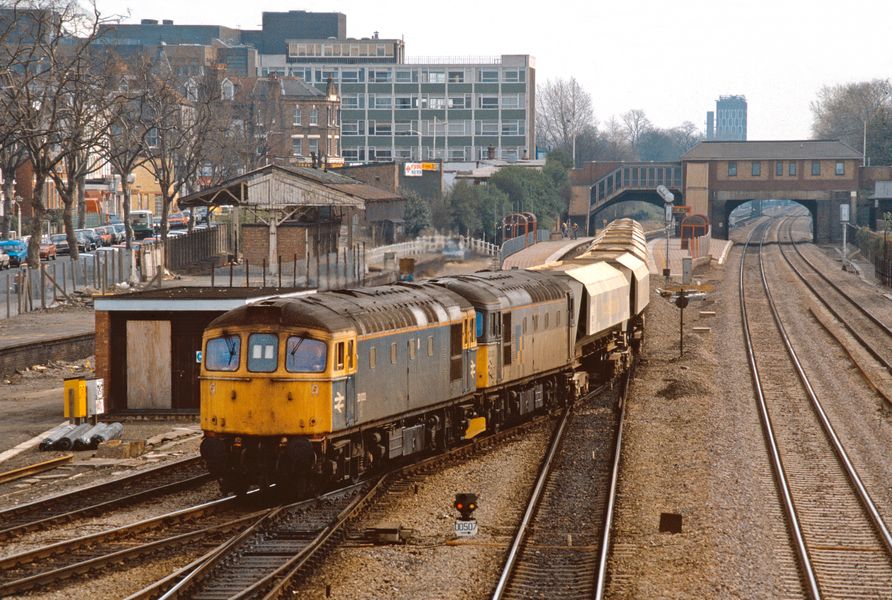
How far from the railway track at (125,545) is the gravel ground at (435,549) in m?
2.16

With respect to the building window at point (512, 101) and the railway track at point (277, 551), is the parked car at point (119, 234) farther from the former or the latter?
the building window at point (512, 101)

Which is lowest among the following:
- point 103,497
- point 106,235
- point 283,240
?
point 103,497

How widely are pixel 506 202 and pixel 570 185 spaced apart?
27.8 meters

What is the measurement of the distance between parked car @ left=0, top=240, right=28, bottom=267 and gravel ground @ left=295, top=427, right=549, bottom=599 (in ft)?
166

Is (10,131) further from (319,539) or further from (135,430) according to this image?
(319,539)

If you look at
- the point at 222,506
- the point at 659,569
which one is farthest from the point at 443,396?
the point at 659,569

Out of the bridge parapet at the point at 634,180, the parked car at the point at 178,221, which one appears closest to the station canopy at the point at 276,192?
the parked car at the point at 178,221

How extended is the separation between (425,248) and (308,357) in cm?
6315

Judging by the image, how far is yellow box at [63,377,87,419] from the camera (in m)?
28.7

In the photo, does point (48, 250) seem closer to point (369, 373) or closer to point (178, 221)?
point (178, 221)

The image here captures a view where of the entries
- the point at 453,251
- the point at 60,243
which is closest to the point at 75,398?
the point at 453,251

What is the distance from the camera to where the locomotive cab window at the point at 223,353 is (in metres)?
20.7

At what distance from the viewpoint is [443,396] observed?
25.0 m

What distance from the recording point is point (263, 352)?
808 inches
